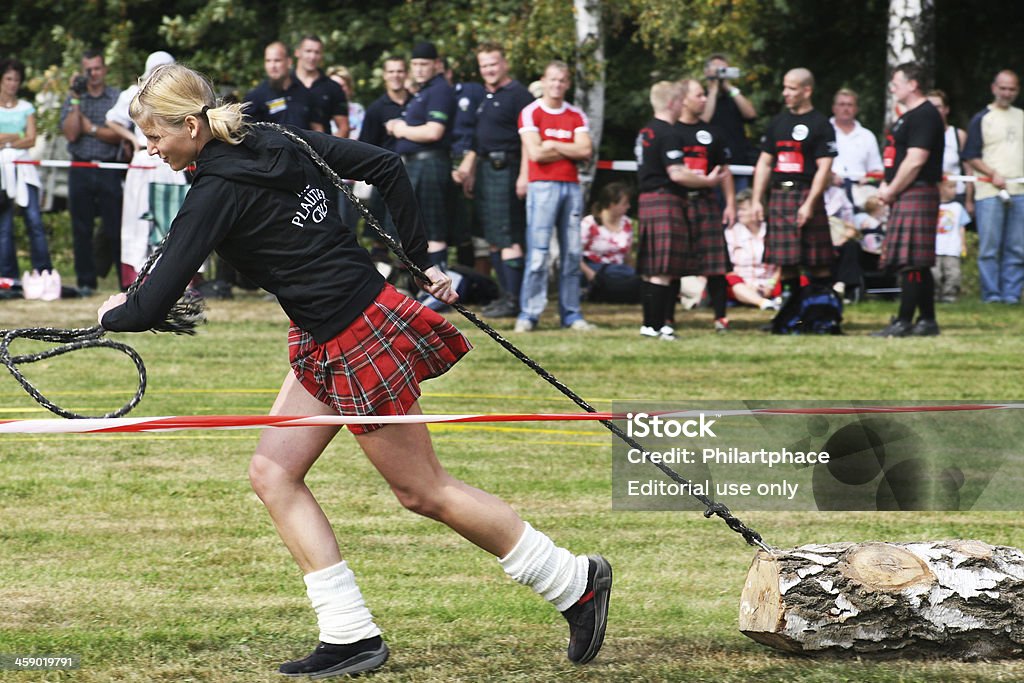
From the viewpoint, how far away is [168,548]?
5855 mm

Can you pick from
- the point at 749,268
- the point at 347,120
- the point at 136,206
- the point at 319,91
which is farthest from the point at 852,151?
the point at 136,206

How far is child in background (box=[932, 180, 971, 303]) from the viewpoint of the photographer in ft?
47.7

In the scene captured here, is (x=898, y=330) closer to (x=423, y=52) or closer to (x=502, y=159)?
(x=502, y=159)

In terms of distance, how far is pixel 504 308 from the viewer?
12.6m

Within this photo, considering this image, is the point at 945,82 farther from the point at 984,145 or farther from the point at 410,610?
the point at 410,610

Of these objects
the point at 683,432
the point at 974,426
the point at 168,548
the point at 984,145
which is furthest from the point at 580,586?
the point at 984,145

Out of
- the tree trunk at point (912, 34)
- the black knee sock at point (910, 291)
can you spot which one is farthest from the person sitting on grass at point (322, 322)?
the tree trunk at point (912, 34)

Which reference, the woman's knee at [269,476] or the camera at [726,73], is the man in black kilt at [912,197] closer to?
the camera at [726,73]

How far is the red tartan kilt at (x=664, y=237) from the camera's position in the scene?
37.9 feet

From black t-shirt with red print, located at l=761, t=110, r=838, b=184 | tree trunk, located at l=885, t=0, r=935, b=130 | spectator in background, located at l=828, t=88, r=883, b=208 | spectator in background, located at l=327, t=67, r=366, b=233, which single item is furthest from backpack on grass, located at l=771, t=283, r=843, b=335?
tree trunk, located at l=885, t=0, r=935, b=130

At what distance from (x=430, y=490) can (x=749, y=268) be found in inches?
390

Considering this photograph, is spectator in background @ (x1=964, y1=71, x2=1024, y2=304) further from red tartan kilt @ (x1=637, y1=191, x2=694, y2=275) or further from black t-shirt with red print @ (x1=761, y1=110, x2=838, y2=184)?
red tartan kilt @ (x1=637, y1=191, x2=694, y2=275)

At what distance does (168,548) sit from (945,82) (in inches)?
846

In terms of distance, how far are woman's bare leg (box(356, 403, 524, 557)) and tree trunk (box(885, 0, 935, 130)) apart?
11772 mm
